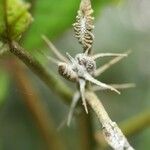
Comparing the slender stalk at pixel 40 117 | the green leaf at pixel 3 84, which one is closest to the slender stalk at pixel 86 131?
the slender stalk at pixel 40 117

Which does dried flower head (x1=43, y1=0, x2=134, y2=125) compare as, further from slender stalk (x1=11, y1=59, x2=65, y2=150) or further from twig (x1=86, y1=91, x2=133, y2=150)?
slender stalk (x1=11, y1=59, x2=65, y2=150)

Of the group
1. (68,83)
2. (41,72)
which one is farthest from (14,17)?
(68,83)

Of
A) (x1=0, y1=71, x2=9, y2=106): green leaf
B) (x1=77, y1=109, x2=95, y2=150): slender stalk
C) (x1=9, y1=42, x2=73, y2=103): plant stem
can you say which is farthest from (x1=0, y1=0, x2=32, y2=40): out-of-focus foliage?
(x1=0, y1=71, x2=9, y2=106): green leaf

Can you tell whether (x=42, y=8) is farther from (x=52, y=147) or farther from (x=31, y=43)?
(x=52, y=147)

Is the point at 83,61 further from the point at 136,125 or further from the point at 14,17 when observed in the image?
the point at 136,125

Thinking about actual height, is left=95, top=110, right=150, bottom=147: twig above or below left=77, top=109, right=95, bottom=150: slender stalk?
below

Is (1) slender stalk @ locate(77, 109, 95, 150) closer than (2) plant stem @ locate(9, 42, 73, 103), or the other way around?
(2) plant stem @ locate(9, 42, 73, 103)

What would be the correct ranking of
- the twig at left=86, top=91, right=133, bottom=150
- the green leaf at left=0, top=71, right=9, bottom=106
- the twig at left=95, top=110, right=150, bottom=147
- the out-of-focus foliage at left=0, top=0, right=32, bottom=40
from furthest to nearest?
the green leaf at left=0, top=71, right=9, bottom=106 → the twig at left=95, top=110, right=150, bottom=147 → the out-of-focus foliage at left=0, top=0, right=32, bottom=40 → the twig at left=86, top=91, right=133, bottom=150
